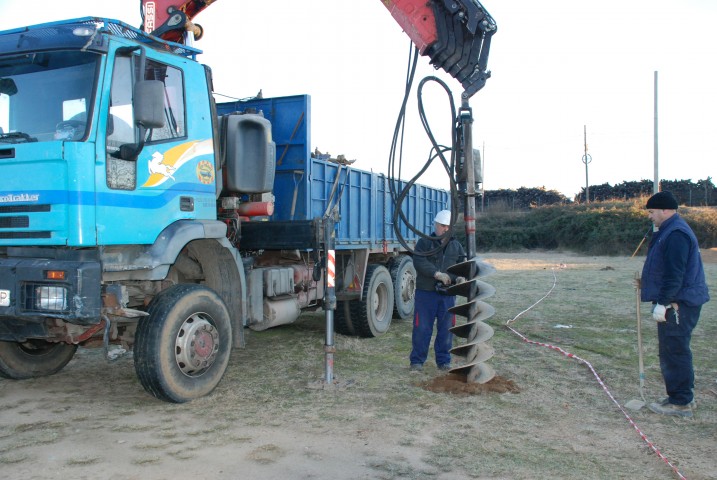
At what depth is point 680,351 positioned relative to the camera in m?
5.19

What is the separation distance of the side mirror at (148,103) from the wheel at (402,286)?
19.5ft

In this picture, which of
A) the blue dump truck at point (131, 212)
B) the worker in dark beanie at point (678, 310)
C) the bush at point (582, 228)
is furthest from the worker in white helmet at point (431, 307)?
the bush at point (582, 228)

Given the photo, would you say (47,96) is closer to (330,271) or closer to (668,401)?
(330,271)

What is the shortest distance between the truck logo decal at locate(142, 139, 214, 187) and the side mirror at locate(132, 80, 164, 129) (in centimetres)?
50

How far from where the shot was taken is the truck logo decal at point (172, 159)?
5152mm

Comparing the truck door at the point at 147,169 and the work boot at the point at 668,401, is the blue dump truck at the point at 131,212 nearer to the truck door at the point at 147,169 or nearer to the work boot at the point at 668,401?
the truck door at the point at 147,169

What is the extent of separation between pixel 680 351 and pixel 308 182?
4.33 meters

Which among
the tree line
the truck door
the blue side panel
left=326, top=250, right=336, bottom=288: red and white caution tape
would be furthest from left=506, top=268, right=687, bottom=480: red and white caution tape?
the tree line

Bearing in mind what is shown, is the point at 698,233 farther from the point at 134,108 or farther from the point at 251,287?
the point at 134,108

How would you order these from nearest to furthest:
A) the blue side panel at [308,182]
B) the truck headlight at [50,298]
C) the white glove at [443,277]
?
the truck headlight at [50,298], the white glove at [443,277], the blue side panel at [308,182]

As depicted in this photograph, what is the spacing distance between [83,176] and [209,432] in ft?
7.05

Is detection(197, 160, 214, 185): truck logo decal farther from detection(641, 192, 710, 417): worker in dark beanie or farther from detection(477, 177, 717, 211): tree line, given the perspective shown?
detection(477, 177, 717, 211): tree line

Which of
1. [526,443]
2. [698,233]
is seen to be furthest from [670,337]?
[698,233]

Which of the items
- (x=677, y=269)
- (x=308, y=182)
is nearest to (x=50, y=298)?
(x=308, y=182)
